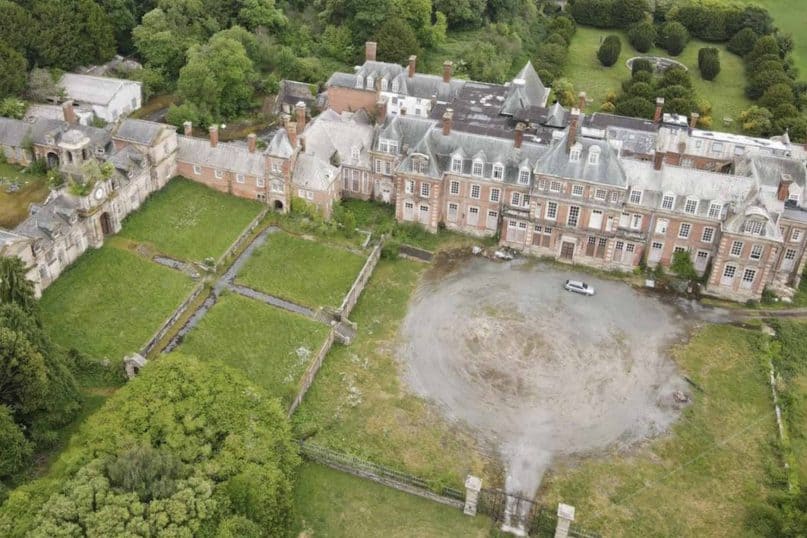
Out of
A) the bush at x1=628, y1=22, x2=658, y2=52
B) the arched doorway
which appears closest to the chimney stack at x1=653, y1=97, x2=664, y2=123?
the bush at x1=628, y1=22, x2=658, y2=52

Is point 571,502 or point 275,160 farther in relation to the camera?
point 275,160

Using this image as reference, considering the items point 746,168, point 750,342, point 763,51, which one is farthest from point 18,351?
point 763,51

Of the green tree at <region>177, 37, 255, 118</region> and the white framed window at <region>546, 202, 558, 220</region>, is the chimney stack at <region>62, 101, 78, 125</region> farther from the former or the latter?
the white framed window at <region>546, 202, 558, 220</region>

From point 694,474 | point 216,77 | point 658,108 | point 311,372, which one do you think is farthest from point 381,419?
point 216,77

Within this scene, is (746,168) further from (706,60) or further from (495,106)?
(706,60)

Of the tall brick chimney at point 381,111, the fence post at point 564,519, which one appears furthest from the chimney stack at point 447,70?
the fence post at point 564,519

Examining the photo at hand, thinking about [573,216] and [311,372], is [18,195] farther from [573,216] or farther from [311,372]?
[573,216]
